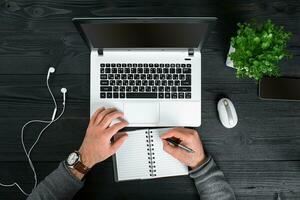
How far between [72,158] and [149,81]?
1.17 ft

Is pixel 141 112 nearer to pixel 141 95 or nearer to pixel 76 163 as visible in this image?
pixel 141 95

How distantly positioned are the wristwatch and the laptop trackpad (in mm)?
205

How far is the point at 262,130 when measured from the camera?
3.99 ft

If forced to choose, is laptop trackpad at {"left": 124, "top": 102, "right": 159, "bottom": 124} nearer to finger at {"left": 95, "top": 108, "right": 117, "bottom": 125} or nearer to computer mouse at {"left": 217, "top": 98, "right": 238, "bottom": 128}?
finger at {"left": 95, "top": 108, "right": 117, "bottom": 125}

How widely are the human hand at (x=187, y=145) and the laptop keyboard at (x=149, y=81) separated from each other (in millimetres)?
123

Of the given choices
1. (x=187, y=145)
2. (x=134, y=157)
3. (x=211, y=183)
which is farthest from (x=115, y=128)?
(x=211, y=183)

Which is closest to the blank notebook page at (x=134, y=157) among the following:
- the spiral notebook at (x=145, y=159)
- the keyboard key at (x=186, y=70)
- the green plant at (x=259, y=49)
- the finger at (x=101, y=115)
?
the spiral notebook at (x=145, y=159)

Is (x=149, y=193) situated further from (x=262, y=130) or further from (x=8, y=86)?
(x=8, y=86)

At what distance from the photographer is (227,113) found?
116cm

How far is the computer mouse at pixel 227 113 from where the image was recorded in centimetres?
116

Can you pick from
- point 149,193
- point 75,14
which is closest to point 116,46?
point 75,14

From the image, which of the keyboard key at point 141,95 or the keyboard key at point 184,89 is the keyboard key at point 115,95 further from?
the keyboard key at point 184,89

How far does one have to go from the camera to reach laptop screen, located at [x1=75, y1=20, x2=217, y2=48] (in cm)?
99

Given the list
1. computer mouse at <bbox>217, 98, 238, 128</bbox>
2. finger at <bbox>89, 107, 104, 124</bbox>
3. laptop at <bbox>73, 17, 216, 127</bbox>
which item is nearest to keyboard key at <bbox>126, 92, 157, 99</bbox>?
laptop at <bbox>73, 17, 216, 127</bbox>
